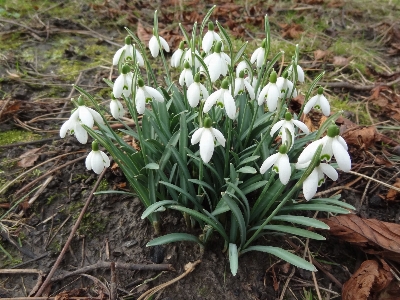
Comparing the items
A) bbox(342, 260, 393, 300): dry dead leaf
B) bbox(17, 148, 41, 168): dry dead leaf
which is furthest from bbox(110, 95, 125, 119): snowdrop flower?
bbox(342, 260, 393, 300): dry dead leaf

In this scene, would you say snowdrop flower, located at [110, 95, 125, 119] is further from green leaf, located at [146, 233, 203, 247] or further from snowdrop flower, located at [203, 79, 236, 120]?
green leaf, located at [146, 233, 203, 247]

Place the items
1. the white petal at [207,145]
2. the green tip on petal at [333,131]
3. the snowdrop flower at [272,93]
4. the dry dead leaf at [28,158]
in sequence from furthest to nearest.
A: the dry dead leaf at [28,158], the snowdrop flower at [272,93], the white petal at [207,145], the green tip on petal at [333,131]

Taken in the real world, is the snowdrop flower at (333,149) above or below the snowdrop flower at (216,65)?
below

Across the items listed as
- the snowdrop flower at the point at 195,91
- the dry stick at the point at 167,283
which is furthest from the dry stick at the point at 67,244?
the snowdrop flower at the point at 195,91

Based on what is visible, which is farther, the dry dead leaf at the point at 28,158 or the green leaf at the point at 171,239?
the dry dead leaf at the point at 28,158

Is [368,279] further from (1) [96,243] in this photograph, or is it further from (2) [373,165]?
(1) [96,243]

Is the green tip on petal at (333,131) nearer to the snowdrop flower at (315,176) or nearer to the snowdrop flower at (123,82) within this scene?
the snowdrop flower at (315,176)

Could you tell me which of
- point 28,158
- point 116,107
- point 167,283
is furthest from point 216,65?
point 28,158

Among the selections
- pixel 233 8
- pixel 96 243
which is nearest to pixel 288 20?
pixel 233 8
